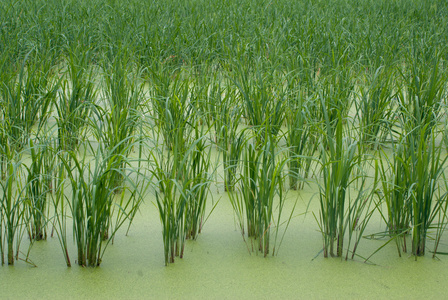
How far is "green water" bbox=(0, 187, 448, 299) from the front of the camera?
65.5 inches

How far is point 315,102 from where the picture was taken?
109 inches

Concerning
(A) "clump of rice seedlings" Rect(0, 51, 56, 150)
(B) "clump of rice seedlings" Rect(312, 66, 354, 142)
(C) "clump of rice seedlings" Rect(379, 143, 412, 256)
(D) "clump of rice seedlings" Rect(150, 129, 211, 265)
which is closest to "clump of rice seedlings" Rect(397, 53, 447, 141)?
(B) "clump of rice seedlings" Rect(312, 66, 354, 142)

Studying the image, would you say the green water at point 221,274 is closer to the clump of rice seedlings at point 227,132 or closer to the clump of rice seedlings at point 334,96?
the clump of rice seedlings at point 227,132

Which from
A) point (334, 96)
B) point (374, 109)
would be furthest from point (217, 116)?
point (374, 109)

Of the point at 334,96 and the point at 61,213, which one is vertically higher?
the point at 334,96

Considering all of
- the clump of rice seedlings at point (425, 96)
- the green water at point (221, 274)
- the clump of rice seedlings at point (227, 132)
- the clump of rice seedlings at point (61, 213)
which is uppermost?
the clump of rice seedlings at point (425, 96)

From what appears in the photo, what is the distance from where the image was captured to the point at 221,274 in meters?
1.76

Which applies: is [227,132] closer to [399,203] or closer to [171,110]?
[171,110]

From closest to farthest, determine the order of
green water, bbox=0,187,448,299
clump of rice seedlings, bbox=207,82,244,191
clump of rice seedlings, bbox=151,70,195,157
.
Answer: green water, bbox=0,187,448,299 < clump of rice seedlings, bbox=207,82,244,191 < clump of rice seedlings, bbox=151,70,195,157

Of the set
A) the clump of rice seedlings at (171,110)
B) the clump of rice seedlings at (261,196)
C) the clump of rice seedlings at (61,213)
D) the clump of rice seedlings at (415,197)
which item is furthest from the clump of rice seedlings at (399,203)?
the clump of rice seedlings at (61,213)

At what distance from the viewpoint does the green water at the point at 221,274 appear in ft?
5.46

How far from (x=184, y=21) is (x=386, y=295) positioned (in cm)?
364

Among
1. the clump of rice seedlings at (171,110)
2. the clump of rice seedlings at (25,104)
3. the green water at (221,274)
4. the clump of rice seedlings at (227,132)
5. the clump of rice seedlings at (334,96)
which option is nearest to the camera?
the green water at (221,274)

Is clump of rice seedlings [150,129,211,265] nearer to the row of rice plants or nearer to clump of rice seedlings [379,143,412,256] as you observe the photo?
the row of rice plants
